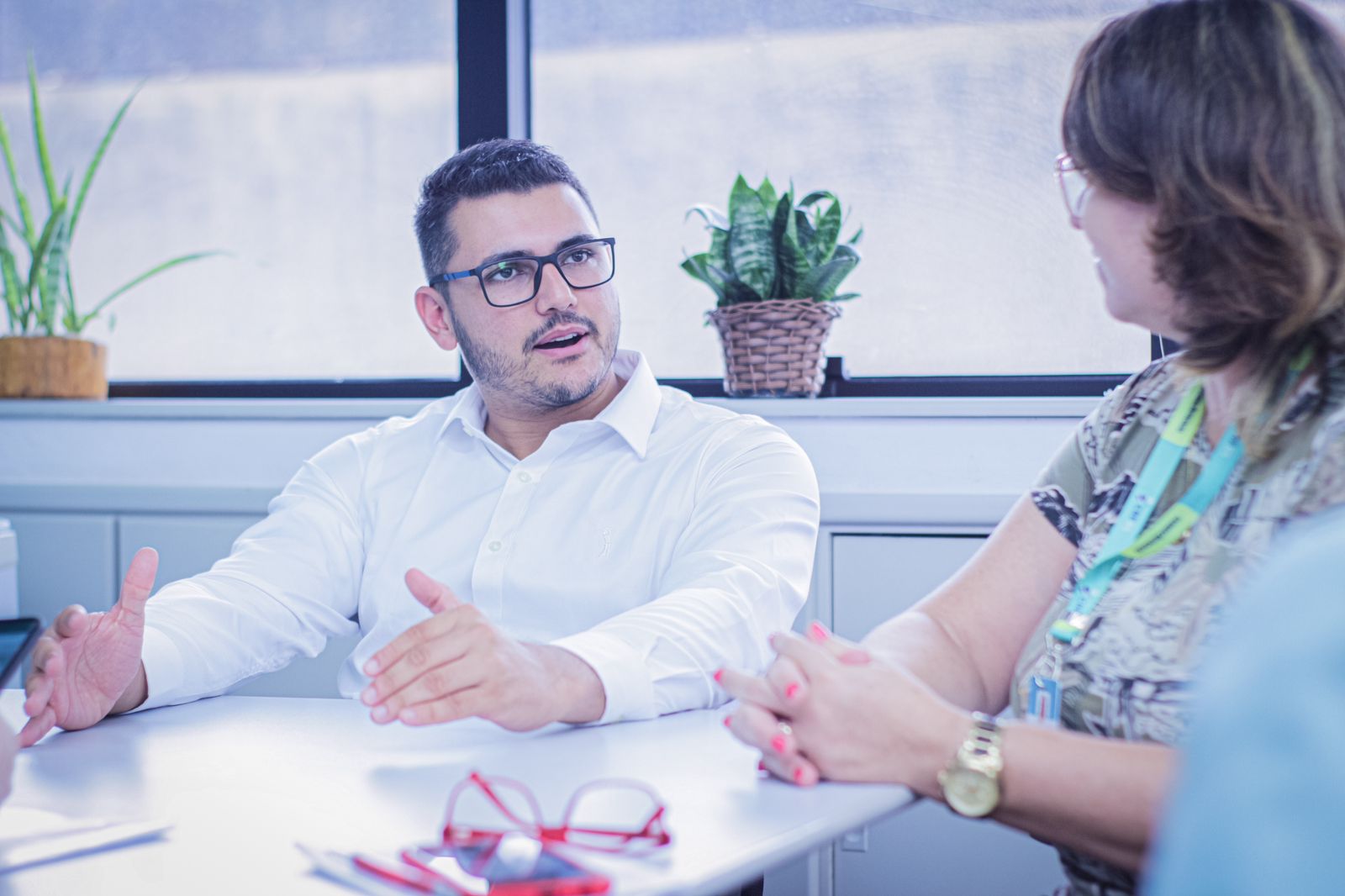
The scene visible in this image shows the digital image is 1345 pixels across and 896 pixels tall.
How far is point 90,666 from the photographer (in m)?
1.21

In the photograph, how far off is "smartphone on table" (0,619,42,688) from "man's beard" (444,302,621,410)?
828 millimetres

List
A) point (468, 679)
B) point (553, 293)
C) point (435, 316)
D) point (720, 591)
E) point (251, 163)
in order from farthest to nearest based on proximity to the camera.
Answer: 1. point (251, 163)
2. point (435, 316)
3. point (553, 293)
4. point (720, 591)
5. point (468, 679)

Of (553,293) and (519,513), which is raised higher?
(553,293)

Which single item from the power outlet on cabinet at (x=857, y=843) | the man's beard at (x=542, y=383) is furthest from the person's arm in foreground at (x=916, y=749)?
the power outlet on cabinet at (x=857, y=843)

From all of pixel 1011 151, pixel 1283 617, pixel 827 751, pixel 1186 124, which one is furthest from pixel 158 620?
pixel 1011 151

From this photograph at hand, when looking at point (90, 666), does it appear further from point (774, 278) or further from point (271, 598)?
point (774, 278)

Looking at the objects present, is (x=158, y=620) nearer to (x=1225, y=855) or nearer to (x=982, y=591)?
(x=982, y=591)

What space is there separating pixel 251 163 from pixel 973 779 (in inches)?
92.7

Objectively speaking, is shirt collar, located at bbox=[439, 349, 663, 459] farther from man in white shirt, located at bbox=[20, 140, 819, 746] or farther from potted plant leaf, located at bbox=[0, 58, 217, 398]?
potted plant leaf, located at bbox=[0, 58, 217, 398]

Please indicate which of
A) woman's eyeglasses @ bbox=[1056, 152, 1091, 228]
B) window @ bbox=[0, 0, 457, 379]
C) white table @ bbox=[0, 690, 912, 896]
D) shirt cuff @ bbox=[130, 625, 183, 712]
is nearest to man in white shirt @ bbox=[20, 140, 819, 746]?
shirt cuff @ bbox=[130, 625, 183, 712]

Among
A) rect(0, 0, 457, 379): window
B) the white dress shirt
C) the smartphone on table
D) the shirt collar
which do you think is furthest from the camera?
rect(0, 0, 457, 379): window

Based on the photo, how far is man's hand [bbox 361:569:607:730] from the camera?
3.49ft

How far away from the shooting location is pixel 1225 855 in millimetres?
319

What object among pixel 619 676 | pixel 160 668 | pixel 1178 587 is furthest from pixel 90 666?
pixel 1178 587
